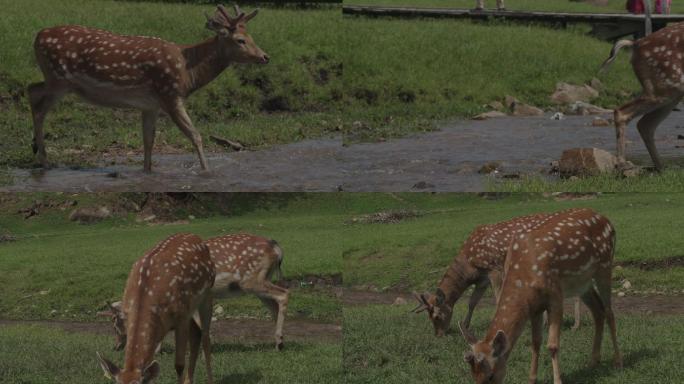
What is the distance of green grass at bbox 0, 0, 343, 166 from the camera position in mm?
16672

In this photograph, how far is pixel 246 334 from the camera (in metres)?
13.6

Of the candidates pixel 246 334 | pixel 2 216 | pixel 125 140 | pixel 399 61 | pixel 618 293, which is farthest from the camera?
pixel 399 61

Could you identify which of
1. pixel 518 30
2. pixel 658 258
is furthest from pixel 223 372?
pixel 518 30

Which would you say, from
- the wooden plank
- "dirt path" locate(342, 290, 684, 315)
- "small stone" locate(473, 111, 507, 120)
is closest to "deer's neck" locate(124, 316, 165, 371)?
"dirt path" locate(342, 290, 684, 315)

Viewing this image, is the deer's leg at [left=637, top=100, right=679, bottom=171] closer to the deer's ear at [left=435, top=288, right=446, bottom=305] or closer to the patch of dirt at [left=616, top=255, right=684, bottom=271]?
the patch of dirt at [left=616, top=255, right=684, bottom=271]

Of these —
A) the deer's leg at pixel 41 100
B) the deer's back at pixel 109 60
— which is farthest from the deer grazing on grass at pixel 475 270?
the deer's leg at pixel 41 100

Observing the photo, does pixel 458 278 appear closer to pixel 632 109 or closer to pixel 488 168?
pixel 632 109

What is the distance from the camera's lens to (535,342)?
958cm

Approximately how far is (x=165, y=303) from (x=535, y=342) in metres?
3.09

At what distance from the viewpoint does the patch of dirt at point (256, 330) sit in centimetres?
1334

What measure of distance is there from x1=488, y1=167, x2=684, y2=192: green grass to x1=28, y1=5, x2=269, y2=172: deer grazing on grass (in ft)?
12.8

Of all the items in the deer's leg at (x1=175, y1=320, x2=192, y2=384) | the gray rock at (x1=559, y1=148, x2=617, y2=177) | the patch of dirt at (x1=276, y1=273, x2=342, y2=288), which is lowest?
the patch of dirt at (x1=276, y1=273, x2=342, y2=288)

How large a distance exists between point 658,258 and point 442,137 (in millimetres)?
5045

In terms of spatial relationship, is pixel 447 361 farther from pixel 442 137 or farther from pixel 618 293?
pixel 442 137
